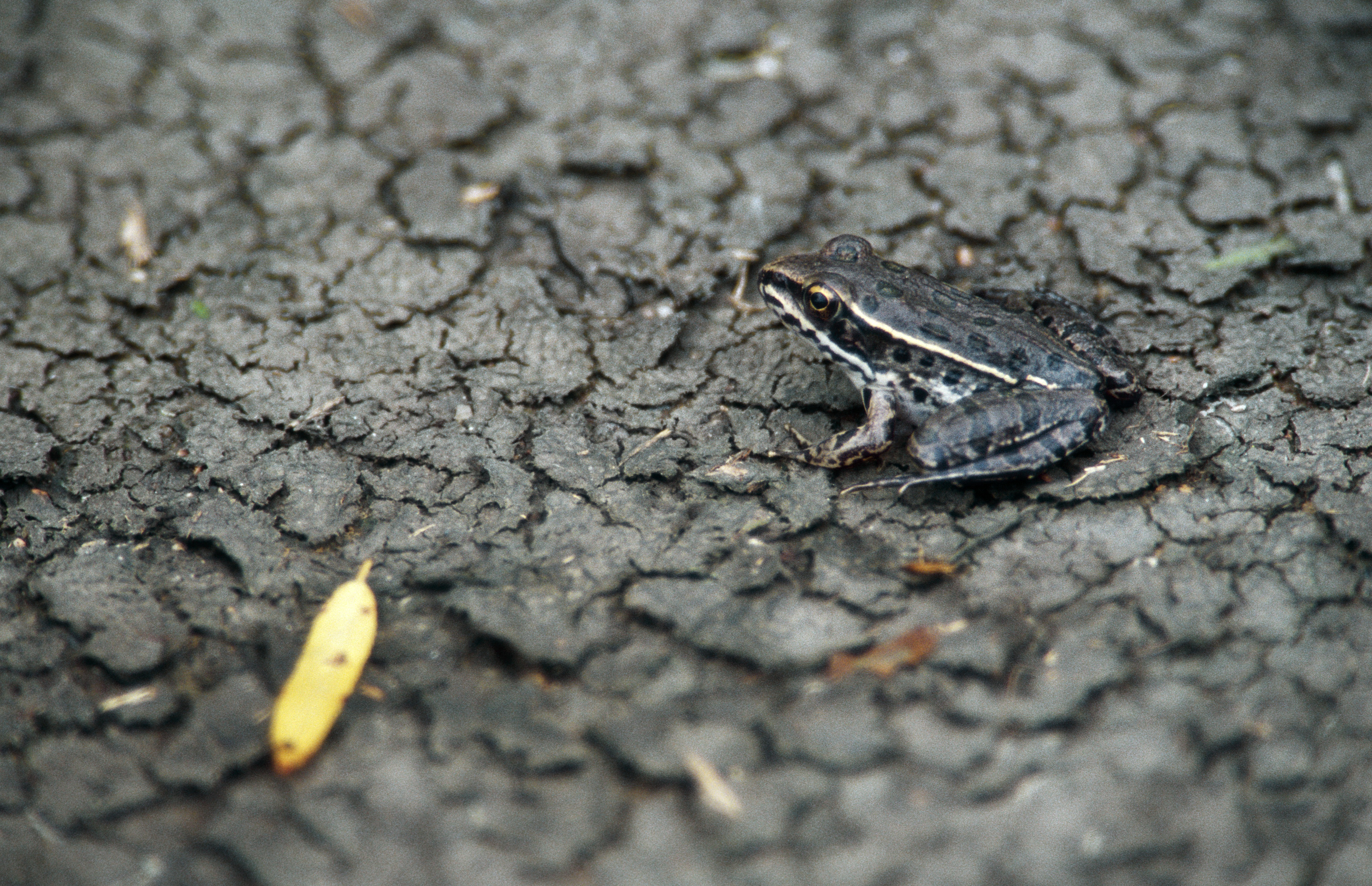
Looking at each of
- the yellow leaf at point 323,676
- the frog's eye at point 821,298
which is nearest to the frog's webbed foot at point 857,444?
the frog's eye at point 821,298

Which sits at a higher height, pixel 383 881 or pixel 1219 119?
pixel 1219 119

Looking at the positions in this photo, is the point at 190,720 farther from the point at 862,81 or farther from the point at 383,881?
the point at 862,81

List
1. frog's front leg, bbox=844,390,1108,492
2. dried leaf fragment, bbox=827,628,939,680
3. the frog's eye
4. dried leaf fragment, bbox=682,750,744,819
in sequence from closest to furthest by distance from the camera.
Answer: dried leaf fragment, bbox=682,750,744,819, dried leaf fragment, bbox=827,628,939,680, frog's front leg, bbox=844,390,1108,492, the frog's eye

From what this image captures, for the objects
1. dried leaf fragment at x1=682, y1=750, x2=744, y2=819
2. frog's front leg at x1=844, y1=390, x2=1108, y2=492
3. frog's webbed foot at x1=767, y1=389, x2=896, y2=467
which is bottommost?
dried leaf fragment at x1=682, y1=750, x2=744, y2=819

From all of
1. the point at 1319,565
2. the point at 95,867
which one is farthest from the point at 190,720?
the point at 1319,565

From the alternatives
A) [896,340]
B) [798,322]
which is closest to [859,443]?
[896,340]

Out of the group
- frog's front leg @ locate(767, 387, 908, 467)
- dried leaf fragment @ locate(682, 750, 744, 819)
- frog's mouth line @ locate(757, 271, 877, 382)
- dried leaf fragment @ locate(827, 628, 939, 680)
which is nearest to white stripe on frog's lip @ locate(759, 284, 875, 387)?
frog's mouth line @ locate(757, 271, 877, 382)

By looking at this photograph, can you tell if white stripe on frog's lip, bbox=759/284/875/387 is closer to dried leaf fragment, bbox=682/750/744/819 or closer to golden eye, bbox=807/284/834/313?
golden eye, bbox=807/284/834/313
